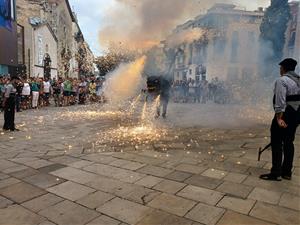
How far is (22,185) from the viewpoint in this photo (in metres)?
4.39

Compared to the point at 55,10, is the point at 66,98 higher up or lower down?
lower down

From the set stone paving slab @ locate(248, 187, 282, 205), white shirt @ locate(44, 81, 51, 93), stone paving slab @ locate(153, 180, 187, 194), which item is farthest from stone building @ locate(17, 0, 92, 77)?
stone paving slab @ locate(248, 187, 282, 205)

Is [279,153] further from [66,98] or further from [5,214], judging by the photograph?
[66,98]

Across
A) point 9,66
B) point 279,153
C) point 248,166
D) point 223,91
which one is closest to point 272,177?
point 279,153

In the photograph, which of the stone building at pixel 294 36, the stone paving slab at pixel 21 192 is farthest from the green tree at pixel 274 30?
the stone paving slab at pixel 21 192

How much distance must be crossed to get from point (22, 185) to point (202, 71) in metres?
29.6

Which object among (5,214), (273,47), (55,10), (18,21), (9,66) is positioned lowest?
(5,214)

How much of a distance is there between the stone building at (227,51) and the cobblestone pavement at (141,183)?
15484 mm

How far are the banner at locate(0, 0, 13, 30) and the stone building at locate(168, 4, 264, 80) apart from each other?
42.2ft

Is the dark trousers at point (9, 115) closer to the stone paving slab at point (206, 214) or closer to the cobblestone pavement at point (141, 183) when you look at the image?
the cobblestone pavement at point (141, 183)

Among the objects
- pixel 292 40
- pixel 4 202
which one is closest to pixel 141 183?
pixel 4 202

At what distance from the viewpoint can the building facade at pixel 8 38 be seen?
71.8 feet

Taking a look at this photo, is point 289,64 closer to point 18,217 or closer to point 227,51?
point 18,217

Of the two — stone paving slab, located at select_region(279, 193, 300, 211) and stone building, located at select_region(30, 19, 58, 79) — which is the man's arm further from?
stone building, located at select_region(30, 19, 58, 79)
